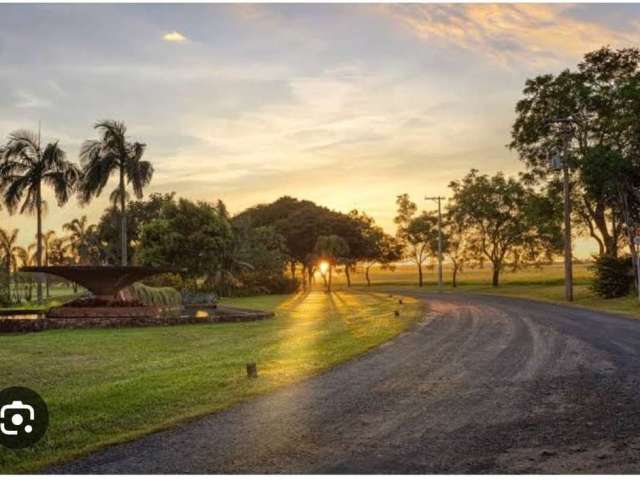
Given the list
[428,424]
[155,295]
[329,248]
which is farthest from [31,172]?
[428,424]

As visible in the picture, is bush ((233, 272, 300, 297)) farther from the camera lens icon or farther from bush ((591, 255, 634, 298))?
the camera lens icon

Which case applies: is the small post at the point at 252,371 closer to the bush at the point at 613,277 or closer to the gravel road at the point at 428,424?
the gravel road at the point at 428,424

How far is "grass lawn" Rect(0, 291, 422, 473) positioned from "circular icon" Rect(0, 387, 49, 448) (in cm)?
16

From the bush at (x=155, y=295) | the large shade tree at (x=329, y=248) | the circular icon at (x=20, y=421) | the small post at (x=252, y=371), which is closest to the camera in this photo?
the circular icon at (x=20, y=421)

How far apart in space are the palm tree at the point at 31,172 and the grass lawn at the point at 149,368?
78.3 feet

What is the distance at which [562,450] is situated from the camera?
22.8 ft

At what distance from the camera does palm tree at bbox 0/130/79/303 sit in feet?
141

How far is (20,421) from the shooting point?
8031mm

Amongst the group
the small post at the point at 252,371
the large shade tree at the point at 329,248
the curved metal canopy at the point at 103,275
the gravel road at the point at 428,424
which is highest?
the large shade tree at the point at 329,248

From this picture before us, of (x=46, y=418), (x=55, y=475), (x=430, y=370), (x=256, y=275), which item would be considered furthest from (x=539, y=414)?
(x=256, y=275)

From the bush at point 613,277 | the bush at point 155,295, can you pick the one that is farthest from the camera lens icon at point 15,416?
the bush at point 613,277

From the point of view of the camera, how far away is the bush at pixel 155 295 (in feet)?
116

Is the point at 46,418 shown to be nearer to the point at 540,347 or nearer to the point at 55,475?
the point at 55,475

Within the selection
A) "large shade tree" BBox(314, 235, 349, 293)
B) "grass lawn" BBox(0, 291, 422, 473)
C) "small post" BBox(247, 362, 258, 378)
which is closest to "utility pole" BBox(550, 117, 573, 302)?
"grass lawn" BBox(0, 291, 422, 473)
